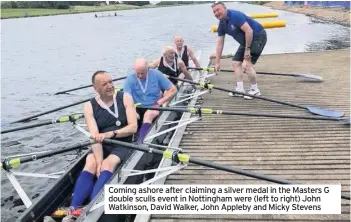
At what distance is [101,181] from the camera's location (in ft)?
15.9

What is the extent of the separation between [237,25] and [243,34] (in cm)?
33

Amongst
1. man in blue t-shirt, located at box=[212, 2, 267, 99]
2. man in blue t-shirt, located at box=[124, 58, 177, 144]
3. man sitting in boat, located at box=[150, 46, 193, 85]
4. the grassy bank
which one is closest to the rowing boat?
man in blue t-shirt, located at box=[124, 58, 177, 144]

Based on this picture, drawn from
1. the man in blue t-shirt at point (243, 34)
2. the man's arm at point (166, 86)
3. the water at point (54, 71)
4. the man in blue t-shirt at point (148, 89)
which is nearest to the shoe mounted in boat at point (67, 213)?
the water at point (54, 71)

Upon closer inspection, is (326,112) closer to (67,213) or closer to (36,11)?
(67,213)

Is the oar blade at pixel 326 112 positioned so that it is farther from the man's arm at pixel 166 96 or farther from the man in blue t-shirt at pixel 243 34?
the man's arm at pixel 166 96

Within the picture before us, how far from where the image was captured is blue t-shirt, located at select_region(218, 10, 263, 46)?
869cm

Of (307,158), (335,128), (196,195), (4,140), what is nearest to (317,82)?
(335,128)

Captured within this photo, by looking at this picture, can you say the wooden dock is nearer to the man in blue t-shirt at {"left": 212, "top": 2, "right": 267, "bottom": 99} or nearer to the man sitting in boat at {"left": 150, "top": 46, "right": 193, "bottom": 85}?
the man in blue t-shirt at {"left": 212, "top": 2, "right": 267, "bottom": 99}

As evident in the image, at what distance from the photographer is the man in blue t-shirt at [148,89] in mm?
7270

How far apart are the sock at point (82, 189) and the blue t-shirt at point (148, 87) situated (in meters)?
2.75

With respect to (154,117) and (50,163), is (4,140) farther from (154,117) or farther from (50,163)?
(154,117)

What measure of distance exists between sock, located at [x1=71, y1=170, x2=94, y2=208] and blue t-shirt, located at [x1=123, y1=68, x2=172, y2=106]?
108 inches

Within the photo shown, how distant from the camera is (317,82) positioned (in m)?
11.2

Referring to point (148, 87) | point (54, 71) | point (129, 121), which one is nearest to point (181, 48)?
point (148, 87)
